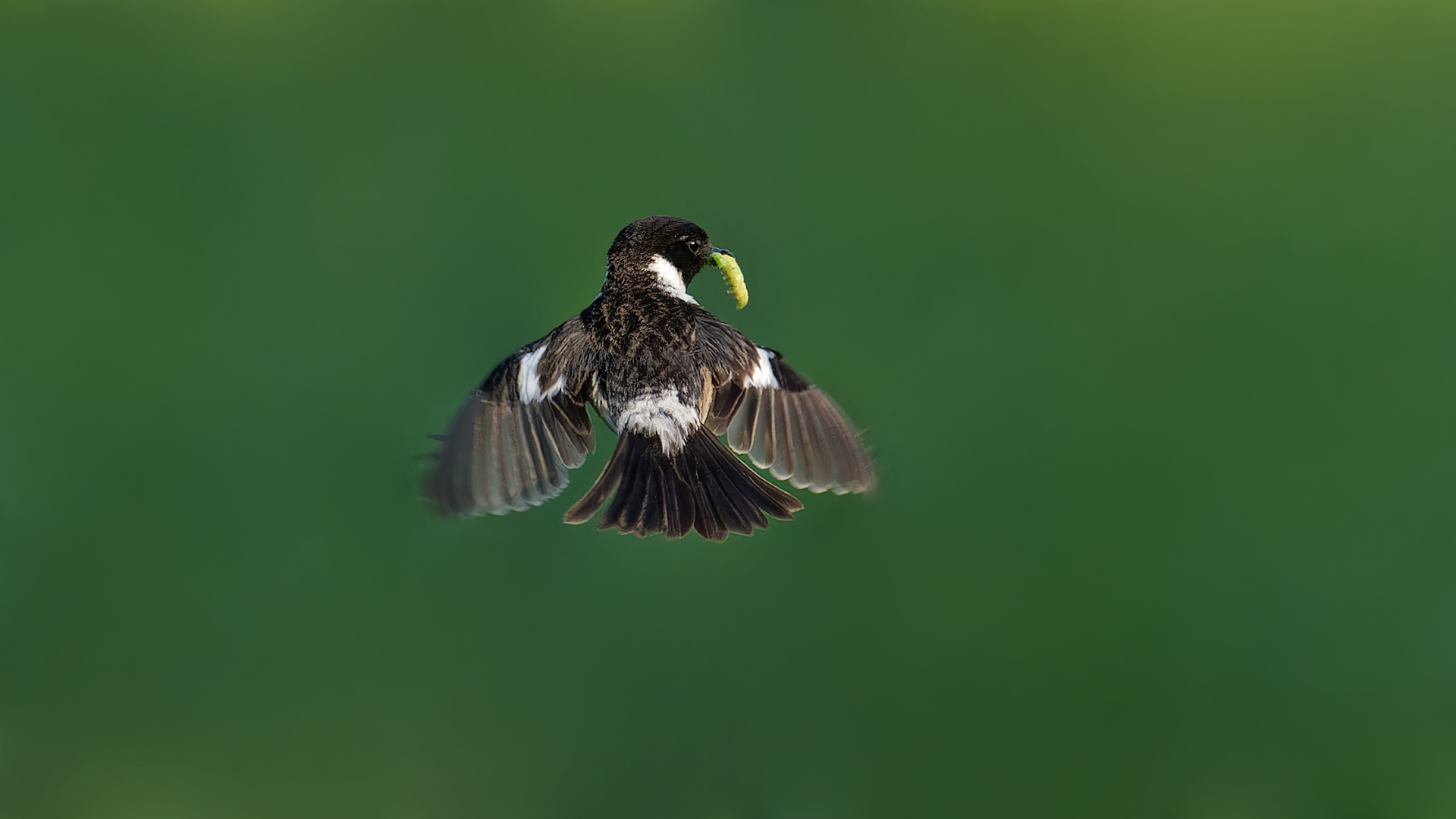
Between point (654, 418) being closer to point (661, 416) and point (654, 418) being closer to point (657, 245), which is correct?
point (661, 416)

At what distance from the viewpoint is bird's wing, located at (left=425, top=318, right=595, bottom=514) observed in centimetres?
118

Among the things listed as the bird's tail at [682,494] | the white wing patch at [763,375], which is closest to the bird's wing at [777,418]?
the white wing patch at [763,375]

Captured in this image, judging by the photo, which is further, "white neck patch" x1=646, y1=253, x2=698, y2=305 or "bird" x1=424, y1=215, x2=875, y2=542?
"white neck patch" x1=646, y1=253, x2=698, y2=305

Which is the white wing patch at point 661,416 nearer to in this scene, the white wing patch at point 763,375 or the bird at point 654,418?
the bird at point 654,418

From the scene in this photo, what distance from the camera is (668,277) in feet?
4.06

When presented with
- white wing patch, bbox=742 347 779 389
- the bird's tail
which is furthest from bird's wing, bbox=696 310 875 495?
the bird's tail

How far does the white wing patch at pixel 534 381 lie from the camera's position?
1.22 metres

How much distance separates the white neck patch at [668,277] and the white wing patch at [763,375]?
4.6 inches

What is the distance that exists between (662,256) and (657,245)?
0.02 meters

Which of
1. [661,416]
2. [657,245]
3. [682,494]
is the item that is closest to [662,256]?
[657,245]

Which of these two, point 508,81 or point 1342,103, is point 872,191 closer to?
point 508,81

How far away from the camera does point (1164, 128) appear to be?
260cm

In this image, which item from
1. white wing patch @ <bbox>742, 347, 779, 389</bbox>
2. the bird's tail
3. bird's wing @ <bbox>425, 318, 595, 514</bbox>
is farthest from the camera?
white wing patch @ <bbox>742, 347, 779, 389</bbox>

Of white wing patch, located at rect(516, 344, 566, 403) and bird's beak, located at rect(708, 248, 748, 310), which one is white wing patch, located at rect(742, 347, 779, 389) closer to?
bird's beak, located at rect(708, 248, 748, 310)
